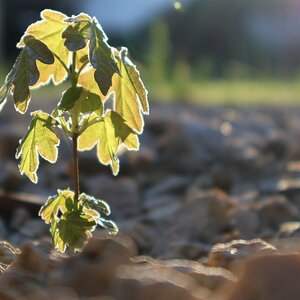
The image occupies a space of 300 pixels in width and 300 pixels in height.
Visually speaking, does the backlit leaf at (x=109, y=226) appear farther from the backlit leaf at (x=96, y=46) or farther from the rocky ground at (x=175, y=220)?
the backlit leaf at (x=96, y=46)

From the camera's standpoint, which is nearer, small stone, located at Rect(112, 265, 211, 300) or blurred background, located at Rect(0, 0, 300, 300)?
small stone, located at Rect(112, 265, 211, 300)

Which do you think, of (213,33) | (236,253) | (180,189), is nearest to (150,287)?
(236,253)

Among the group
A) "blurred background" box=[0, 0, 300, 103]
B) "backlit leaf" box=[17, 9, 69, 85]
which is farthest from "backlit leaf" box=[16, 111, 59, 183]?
"blurred background" box=[0, 0, 300, 103]

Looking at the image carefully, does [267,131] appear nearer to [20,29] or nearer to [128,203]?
[128,203]

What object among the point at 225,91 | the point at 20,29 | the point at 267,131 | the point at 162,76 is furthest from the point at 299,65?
the point at 267,131

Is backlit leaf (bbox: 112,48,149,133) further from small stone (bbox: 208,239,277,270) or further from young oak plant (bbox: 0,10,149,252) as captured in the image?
small stone (bbox: 208,239,277,270)

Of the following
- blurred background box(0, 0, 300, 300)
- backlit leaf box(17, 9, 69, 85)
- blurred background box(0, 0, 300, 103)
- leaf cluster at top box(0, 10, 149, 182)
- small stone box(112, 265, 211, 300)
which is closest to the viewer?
small stone box(112, 265, 211, 300)

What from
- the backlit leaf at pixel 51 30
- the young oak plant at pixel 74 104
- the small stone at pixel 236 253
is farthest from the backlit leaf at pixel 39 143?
the small stone at pixel 236 253
